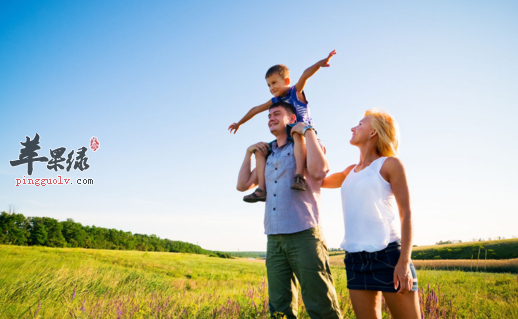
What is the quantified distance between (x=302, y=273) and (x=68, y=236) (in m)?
59.6

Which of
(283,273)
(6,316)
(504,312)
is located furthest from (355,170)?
(6,316)

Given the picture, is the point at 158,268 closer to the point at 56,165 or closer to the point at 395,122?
the point at 56,165

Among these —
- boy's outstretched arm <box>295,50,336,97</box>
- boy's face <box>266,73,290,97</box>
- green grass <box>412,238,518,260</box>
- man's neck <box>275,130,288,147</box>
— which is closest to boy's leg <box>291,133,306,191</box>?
man's neck <box>275,130,288,147</box>

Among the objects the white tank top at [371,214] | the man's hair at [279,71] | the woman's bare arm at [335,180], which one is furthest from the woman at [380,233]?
the man's hair at [279,71]

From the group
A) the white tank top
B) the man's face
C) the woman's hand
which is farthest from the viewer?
the man's face

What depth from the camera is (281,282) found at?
296 cm

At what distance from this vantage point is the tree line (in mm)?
39338

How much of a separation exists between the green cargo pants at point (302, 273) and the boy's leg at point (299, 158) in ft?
1.61

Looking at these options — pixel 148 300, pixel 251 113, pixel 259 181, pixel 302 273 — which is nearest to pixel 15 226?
pixel 148 300

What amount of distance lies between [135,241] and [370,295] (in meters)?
60.8

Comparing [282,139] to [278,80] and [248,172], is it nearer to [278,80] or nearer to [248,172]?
[248,172]

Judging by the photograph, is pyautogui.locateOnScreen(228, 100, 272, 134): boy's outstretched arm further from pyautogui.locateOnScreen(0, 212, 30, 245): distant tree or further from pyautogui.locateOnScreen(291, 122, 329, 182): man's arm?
pyautogui.locateOnScreen(0, 212, 30, 245): distant tree

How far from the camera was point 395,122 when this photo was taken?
264 cm

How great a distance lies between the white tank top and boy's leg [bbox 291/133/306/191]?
Answer: 21.8 inches
